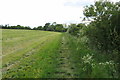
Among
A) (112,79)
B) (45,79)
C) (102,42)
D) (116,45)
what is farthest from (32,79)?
(102,42)

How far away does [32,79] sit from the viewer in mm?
6613

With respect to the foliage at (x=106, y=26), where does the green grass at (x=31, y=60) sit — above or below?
below

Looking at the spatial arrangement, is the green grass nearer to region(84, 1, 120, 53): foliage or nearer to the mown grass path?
the mown grass path

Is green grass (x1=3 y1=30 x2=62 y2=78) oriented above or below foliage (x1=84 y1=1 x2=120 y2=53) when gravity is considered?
below

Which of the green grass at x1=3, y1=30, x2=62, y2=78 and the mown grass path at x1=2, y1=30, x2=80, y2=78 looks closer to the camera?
the mown grass path at x1=2, y1=30, x2=80, y2=78

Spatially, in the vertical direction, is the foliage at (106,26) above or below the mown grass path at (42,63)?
above

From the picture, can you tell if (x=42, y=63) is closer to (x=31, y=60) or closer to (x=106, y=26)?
(x=31, y=60)

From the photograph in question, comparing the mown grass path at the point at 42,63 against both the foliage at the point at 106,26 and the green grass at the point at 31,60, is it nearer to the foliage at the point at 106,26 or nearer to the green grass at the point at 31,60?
the green grass at the point at 31,60

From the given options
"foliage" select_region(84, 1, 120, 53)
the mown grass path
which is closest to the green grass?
the mown grass path

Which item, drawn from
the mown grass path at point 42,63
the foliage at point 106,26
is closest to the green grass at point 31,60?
the mown grass path at point 42,63

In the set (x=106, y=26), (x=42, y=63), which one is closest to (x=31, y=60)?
(x=42, y=63)

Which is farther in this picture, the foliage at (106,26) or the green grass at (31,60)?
the green grass at (31,60)

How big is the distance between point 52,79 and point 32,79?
764 mm

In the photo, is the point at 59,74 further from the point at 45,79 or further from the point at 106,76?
the point at 106,76
